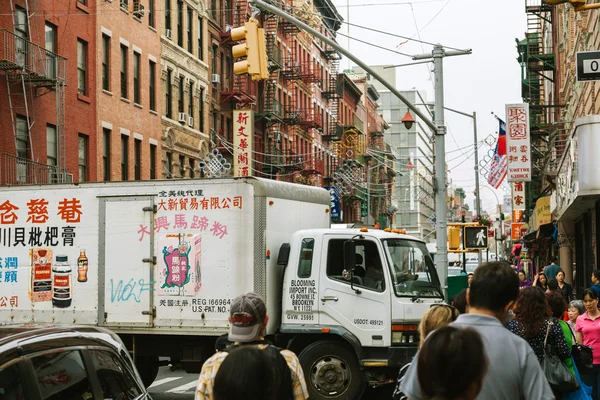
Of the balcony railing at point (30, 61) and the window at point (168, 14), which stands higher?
the window at point (168, 14)

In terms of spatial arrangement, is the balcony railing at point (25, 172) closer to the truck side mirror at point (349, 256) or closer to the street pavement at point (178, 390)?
the street pavement at point (178, 390)

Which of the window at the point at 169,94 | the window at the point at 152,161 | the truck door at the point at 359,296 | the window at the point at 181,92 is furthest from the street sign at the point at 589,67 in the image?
the window at the point at 181,92

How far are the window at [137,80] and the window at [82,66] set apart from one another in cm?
417

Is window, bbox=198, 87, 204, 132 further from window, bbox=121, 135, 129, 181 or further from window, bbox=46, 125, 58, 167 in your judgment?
window, bbox=46, 125, 58, 167

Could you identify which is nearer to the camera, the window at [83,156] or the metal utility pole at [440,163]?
the metal utility pole at [440,163]

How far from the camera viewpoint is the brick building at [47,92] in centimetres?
2917

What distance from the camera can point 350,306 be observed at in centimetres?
1406

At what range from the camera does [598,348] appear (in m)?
11.6

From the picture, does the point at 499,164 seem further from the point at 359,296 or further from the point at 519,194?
the point at 359,296

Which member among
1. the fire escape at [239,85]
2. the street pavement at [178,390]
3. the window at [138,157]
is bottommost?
the street pavement at [178,390]

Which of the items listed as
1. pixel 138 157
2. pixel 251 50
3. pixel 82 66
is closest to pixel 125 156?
pixel 138 157

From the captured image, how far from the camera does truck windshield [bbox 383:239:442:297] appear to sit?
14.2m

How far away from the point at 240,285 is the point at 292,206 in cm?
170

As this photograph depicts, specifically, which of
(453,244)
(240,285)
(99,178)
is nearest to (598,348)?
(240,285)
